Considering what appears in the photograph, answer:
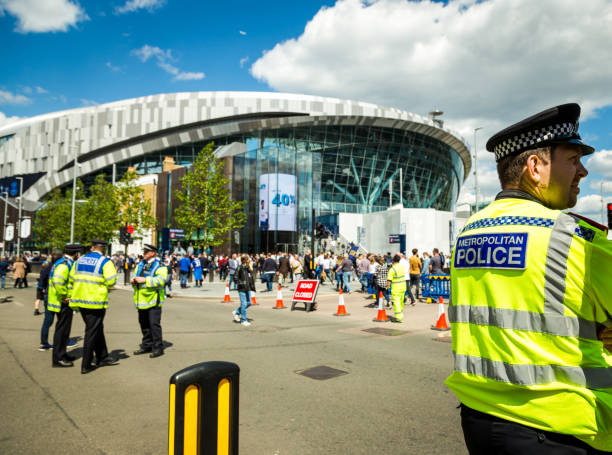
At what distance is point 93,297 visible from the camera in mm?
6754

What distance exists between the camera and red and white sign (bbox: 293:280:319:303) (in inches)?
561

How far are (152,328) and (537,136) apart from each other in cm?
721

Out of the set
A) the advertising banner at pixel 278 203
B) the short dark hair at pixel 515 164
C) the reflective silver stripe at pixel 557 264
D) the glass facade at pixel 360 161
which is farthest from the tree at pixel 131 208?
the reflective silver stripe at pixel 557 264

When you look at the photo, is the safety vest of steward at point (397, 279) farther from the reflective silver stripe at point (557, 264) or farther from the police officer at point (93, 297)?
the reflective silver stripe at point (557, 264)

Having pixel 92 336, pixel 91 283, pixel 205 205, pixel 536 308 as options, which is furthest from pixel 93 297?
pixel 205 205

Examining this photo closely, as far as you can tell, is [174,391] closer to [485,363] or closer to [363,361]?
[485,363]

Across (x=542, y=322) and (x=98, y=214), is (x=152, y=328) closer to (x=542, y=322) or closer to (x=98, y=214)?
(x=542, y=322)

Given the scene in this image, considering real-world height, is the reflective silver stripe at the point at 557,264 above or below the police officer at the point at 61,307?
above

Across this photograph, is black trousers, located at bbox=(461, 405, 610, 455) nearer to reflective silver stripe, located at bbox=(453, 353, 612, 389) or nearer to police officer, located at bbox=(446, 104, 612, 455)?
police officer, located at bbox=(446, 104, 612, 455)

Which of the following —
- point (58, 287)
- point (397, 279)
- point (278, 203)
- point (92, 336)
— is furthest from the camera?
point (278, 203)

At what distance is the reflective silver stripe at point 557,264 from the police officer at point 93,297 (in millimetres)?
6790

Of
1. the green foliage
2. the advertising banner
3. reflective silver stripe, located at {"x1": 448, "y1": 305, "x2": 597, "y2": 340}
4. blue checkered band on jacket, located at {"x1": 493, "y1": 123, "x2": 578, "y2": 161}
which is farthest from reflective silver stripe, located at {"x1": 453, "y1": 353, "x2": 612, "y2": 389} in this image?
the advertising banner

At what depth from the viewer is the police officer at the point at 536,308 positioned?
145 centimetres

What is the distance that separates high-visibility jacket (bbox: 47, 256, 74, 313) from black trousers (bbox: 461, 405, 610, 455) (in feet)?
24.7
